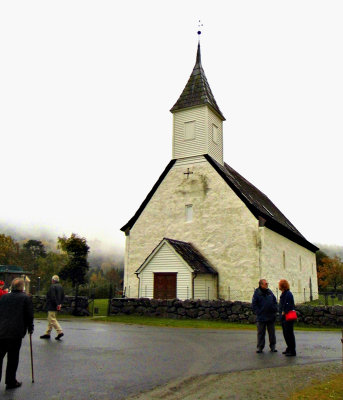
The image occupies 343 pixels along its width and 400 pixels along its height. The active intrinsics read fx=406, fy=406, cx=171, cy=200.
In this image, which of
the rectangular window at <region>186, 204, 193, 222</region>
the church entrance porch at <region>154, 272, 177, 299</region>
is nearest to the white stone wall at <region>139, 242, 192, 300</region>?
the church entrance porch at <region>154, 272, 177, 299</region>

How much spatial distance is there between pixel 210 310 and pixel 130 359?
11.6 meters

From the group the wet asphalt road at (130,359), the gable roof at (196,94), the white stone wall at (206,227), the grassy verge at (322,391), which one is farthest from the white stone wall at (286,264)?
the grassy verge at (322,391)

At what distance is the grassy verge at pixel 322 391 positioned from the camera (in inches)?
252

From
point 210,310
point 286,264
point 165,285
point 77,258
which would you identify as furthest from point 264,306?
point 77,258

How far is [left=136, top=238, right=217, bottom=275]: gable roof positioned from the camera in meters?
24.3

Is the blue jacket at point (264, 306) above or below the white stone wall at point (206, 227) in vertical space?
below

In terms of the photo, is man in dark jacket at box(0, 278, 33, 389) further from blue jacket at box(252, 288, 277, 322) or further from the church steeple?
the church steeple

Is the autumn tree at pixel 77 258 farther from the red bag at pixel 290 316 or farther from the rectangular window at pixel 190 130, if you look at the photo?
the red bag at pixel 290 316

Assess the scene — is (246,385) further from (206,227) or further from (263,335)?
(206,227)

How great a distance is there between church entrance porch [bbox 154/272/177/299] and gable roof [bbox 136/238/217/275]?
4.35 ft

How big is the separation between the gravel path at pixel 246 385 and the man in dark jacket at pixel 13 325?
2.29m

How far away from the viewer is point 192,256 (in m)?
25.3

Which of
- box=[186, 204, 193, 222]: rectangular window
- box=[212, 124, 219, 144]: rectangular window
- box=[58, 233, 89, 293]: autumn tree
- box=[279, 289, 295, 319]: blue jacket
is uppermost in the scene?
box=[212, 124, 219, 144]: rectangular window

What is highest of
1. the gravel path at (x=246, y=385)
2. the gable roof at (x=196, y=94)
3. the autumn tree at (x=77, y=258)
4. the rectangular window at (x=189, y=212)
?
the gable roof at (x=196, y=94)
